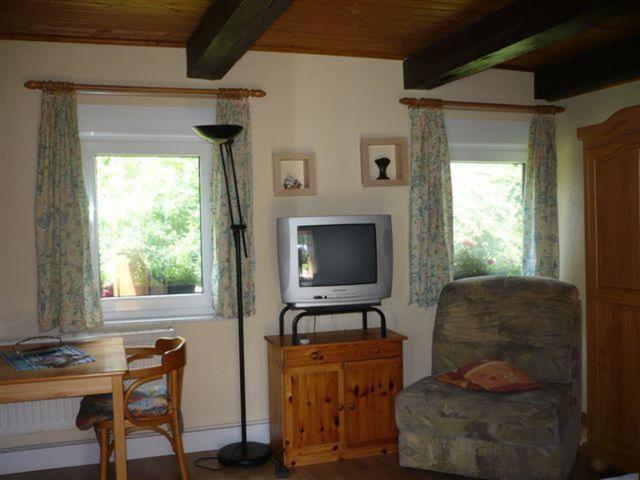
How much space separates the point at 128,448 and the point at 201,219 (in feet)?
4.86

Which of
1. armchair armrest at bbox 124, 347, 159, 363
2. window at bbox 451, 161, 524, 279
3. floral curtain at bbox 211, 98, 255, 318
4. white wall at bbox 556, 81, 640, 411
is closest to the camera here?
armchair armrest at bbox 124, 347, 159, 363

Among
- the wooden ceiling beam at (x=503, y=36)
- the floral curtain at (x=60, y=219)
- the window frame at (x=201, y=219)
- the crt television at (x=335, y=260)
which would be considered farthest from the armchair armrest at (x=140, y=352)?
the wooden ceiling beam at (x=503, y=36)

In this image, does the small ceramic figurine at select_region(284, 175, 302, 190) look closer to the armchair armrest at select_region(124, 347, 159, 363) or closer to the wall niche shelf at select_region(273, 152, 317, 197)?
the wall niche shelf at select_region(273, 152, 317, 197)

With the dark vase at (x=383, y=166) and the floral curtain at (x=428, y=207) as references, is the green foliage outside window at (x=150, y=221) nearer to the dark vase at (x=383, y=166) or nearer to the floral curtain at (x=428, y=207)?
the dark vase at (x=383, y=166)

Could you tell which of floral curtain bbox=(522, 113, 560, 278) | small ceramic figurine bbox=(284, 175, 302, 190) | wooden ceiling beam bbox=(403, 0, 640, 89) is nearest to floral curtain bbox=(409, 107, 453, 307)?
wooden ceiling beam bbox=(403, 0, 640, 89)

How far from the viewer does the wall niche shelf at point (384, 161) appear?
4570mm

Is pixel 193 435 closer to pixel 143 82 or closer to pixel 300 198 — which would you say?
pixel 300 198

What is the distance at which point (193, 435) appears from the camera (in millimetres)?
4273

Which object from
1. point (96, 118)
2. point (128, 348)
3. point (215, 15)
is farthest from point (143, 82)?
point (128, 348)

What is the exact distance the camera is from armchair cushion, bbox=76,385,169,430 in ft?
10.9

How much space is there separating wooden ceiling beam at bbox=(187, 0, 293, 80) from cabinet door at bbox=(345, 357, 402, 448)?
1.92 meters

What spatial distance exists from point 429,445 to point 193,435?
1.53 metres

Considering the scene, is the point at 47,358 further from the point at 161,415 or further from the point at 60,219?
the point at 60,219

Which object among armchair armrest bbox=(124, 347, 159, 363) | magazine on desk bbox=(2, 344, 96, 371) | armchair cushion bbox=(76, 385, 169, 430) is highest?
magazine on desk bbox=(2, 344, 96, 371)
